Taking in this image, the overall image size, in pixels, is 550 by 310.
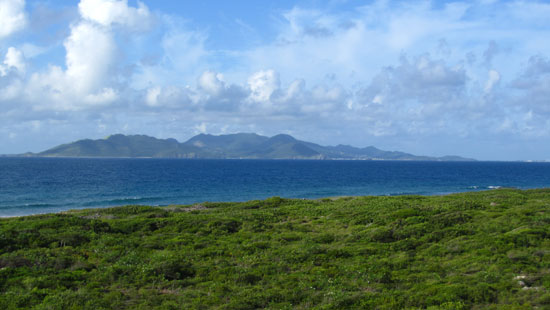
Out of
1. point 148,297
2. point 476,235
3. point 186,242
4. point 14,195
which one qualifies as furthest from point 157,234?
point 14,195

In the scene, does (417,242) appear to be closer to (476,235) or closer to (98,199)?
(476,235)

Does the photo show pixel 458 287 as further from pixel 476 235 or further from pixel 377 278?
pixel 476 235

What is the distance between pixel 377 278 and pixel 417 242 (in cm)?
770

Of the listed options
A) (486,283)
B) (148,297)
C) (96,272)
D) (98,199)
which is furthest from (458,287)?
(98,199)

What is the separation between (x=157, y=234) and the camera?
94.3 feet

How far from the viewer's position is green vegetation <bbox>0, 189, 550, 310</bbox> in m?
16.4

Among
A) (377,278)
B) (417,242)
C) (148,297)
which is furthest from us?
(417,242)

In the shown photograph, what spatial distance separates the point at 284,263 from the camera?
21.5 metres

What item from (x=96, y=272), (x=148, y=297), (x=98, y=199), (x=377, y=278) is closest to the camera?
(x=148, y=297)

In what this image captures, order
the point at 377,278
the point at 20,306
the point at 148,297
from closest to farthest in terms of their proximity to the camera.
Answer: the point at 20,306, the point at 148,297, the point at 377,278

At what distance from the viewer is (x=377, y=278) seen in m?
18.8

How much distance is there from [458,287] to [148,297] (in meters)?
13.5

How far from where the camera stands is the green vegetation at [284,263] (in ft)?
53.7

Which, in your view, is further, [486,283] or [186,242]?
[186,242]
